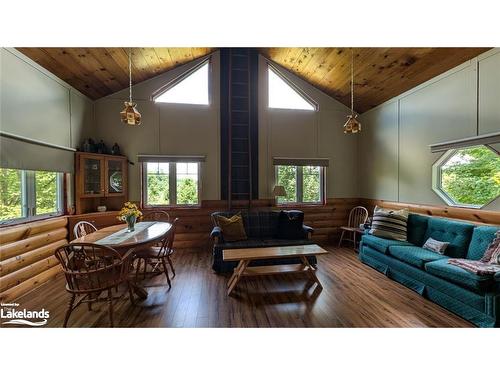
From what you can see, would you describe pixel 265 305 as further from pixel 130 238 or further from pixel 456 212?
pixel 456 212

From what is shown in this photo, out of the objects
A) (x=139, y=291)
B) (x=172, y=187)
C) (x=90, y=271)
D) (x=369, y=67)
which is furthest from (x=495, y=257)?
(x=172, y=187)

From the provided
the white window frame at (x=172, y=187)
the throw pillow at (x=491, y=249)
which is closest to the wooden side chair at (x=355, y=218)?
the throw pillow at (x=491, y=249)

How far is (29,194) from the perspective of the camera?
2924 millimetres

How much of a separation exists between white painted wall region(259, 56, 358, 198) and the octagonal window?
1.97 meters

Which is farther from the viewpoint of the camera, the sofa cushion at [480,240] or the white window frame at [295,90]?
the white window frame at [295,90]

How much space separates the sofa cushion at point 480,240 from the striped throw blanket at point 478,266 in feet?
0.58

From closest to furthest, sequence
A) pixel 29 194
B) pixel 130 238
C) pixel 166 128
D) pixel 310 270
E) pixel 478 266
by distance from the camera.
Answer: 1. pixel 478 266
2. pixel 130 238
3. pixel 310 270
4. pixel 29 194
5. pixel 166 128

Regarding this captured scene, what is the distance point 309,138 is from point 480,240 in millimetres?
3381

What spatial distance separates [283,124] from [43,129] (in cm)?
417

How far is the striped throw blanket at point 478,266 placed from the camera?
2.06 m

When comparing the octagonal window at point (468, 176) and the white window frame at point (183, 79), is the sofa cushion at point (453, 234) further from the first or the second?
the white window frame at point (183, 79)

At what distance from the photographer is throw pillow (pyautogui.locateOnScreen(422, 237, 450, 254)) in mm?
2852
